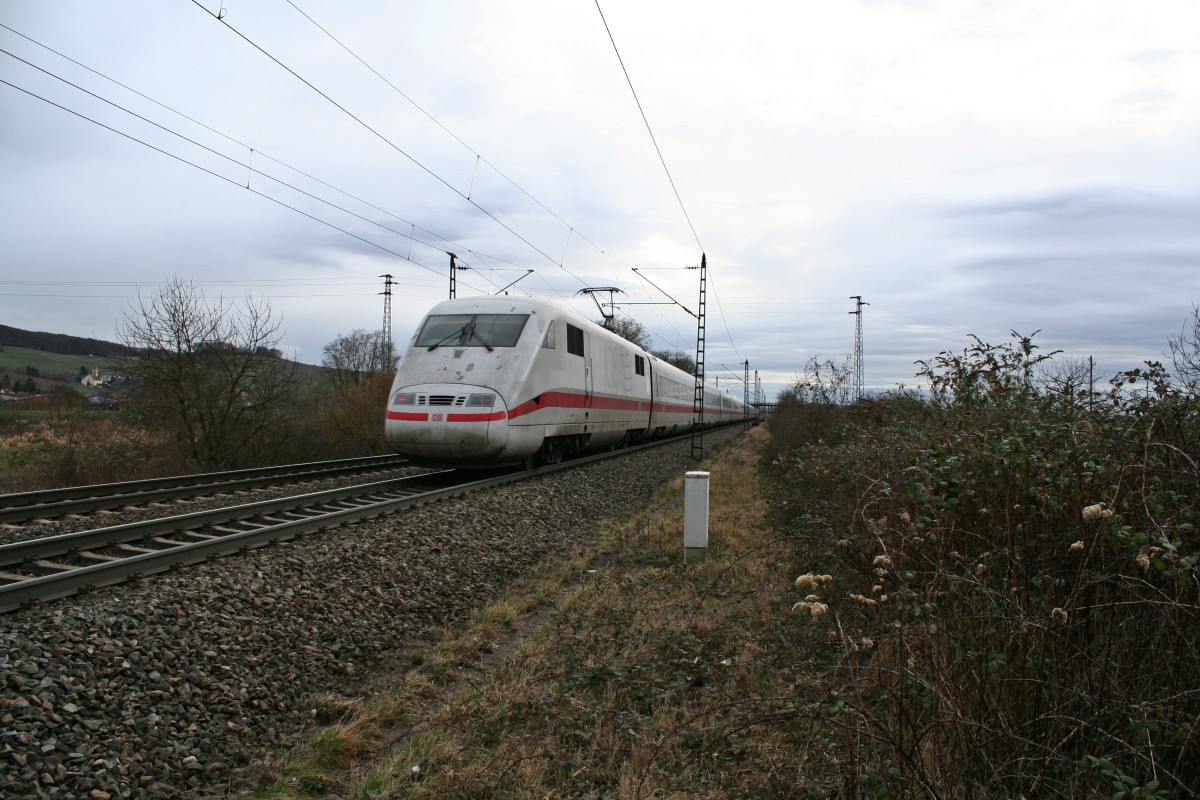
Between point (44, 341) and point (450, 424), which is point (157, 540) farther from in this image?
point (44, 341)

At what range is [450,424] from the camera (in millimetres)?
11773

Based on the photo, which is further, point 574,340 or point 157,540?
point 574,340

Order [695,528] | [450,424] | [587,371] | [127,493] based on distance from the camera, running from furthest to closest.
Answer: [587,371], [450,424], [127,493], [695,528]

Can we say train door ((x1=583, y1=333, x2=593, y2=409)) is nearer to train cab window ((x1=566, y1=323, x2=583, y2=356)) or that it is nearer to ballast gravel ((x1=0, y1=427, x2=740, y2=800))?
train cab window ((x1=566, y1=323, x2=583, y2=356))

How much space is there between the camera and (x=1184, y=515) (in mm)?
3096

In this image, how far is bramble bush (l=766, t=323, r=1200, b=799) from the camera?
2.61m

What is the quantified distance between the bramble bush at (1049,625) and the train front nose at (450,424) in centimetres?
776

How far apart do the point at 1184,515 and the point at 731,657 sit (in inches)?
113

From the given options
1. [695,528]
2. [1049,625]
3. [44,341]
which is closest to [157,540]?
[695,528]

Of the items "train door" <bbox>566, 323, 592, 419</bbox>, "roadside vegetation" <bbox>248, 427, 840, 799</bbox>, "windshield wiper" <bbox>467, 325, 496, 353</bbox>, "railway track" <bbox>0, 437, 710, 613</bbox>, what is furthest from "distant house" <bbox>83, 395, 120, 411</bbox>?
"roadside vegetation" <bbox>248, 427, 840, 799</bbox>

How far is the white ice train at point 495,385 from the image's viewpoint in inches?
468

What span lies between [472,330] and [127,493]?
5771 mm

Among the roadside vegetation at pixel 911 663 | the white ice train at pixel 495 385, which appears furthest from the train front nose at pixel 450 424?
the roadside vegetation at pixel 911 663

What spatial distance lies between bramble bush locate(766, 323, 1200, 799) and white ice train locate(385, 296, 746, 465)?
26.1 feet
